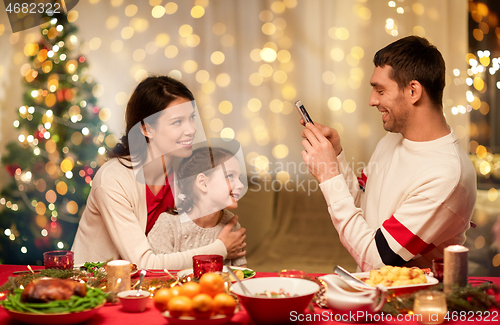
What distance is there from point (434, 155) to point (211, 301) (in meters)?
1.09

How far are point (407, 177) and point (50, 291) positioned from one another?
4.18 feet

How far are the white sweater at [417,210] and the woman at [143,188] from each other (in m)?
0.46

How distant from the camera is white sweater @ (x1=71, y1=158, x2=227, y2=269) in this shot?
1611 mm

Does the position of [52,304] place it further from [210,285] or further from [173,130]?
[173,130]

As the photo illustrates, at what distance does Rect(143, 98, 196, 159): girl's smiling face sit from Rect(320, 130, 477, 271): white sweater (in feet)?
2.23

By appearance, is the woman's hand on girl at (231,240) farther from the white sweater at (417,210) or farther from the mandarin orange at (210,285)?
the mandarin orange at (210,285)

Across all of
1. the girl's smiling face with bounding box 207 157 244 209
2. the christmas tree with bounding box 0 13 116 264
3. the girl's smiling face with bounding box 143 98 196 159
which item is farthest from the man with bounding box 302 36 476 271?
the christmas tree with bounding box 0 13 116 264

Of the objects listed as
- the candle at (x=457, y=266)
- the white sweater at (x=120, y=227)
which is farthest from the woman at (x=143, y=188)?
the candle at (x=457, y=266)

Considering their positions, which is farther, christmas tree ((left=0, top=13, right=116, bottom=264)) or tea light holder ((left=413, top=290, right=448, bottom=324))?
christmas tree ((left=0, top=13, right=116, bottom=264))

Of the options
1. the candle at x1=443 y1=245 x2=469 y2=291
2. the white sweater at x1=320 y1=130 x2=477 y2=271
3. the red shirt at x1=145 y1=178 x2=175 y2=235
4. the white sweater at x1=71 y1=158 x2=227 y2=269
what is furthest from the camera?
the red shirt at x1=145 y1=178 x2=175 y2=235

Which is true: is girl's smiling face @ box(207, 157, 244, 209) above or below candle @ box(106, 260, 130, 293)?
above

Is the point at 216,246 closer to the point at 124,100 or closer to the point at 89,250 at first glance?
the point at 89,250

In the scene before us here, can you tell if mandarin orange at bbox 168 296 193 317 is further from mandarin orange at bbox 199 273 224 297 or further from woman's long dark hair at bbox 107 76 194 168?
woman's long dark hair at bbox 107 76 194 168

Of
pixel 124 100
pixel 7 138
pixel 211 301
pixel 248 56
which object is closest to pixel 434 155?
pixel 211 301
